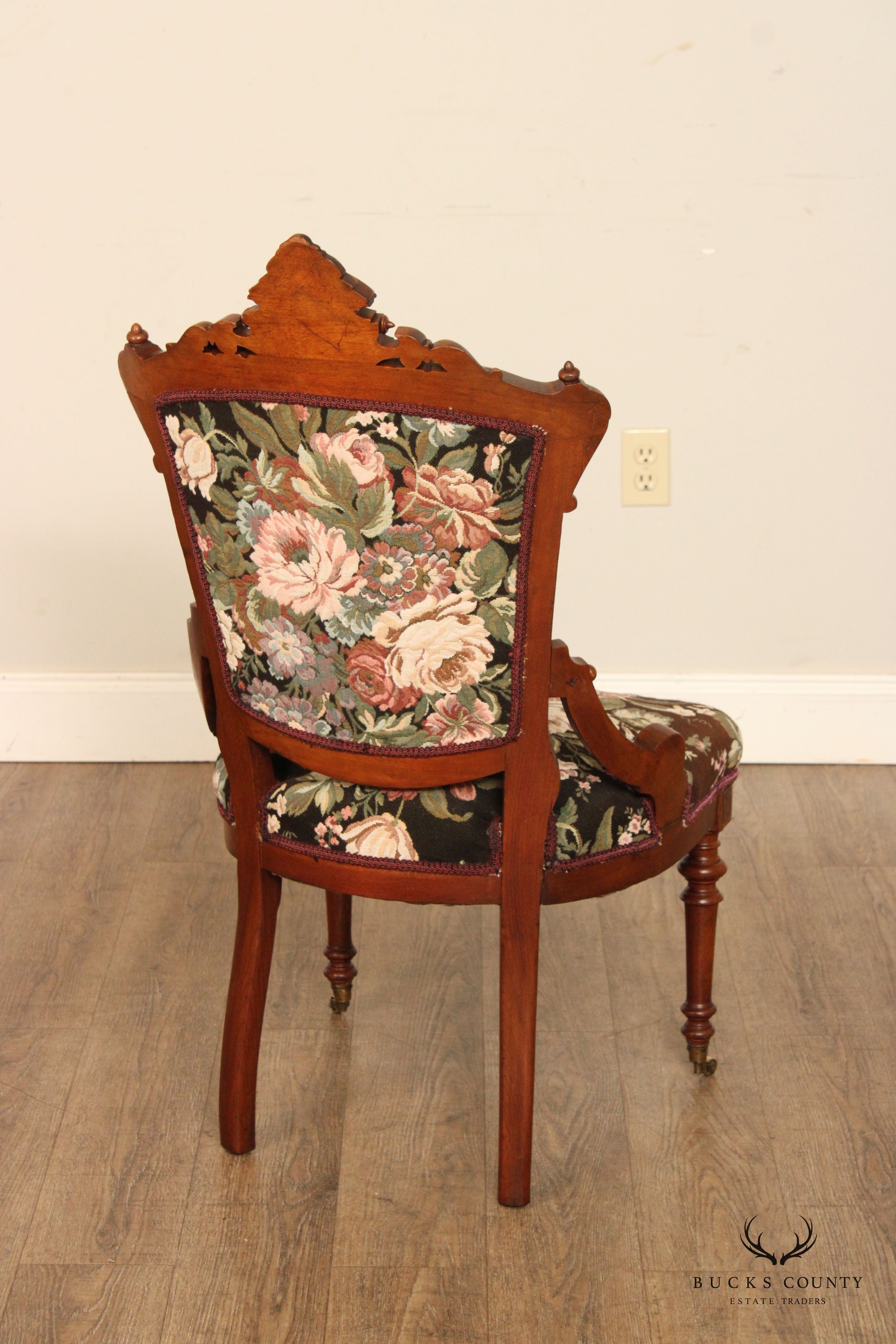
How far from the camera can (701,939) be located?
1539mm

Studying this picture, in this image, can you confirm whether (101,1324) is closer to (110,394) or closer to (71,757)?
(71,757)

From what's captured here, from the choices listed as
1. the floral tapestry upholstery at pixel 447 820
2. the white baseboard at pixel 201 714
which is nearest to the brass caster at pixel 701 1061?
the floral tapestry upholstery at pixel 447 820

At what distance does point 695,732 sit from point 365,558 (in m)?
0.48

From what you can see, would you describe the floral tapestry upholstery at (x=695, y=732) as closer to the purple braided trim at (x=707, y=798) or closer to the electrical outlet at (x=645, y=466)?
the purple braided trim at (x=707, y=798)

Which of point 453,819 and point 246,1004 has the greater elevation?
point 453,819

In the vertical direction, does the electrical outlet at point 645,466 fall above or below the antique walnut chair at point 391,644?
above

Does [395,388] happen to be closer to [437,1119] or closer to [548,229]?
[437,1119]

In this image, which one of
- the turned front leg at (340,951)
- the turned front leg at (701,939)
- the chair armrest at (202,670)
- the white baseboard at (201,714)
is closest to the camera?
the chair armrest at (202,670)

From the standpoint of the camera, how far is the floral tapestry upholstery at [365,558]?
1108mm

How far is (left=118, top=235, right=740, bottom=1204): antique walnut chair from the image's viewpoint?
1098 millimetres

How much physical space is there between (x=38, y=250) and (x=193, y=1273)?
1648 mm

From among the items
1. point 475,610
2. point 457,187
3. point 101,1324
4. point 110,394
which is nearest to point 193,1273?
point 101,1324

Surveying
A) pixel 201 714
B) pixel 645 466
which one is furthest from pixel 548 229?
pixel 201 714

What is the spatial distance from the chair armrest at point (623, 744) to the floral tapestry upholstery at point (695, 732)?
4 centimetres
